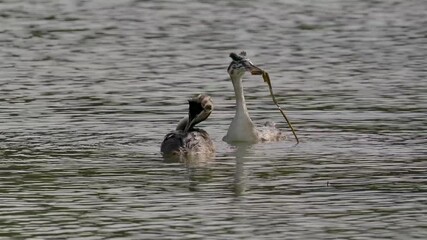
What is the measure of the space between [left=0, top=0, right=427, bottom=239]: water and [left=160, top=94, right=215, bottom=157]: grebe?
22cm

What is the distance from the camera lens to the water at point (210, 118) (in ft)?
46.5

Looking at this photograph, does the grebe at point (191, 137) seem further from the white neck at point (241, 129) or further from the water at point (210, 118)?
the white neck at point (241, 129)

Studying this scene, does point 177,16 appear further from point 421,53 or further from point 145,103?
point 145,103

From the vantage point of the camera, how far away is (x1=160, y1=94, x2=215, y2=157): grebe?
18375 mm

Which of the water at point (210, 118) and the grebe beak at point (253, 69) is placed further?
the grebe beak at point (253, 69)

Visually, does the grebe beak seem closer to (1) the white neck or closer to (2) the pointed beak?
(2) the pointed beak

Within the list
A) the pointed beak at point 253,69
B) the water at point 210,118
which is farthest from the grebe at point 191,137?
the pointed beak at point 253,69

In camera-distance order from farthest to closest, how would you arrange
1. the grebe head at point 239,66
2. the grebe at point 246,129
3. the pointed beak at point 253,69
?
the grebe head at point 239,66
the pointed beak at point 253,69
the grebe at point 246,129

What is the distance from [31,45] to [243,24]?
15.0ft

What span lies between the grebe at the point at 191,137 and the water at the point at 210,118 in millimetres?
220

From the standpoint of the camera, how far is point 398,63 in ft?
84.1

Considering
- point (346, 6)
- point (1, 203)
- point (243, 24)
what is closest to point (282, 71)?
point (243, 24)

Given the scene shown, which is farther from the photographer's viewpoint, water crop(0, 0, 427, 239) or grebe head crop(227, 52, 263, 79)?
grebe head crop(227, 52, 263, 79)

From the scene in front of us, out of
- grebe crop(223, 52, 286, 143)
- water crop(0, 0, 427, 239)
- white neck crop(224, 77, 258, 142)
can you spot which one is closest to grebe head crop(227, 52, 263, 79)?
grebe crop(223, 52, 286, 143)
